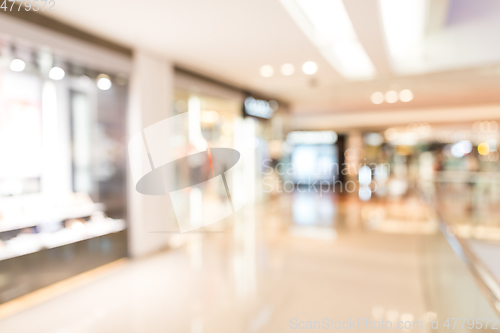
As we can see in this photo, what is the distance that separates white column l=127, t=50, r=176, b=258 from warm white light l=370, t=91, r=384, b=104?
5585mm

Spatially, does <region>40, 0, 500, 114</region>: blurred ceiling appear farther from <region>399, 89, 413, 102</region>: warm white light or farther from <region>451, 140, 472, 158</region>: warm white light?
<region>451, 140, 472, 158</region>: warm white light

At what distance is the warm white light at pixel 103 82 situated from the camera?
4551 mm

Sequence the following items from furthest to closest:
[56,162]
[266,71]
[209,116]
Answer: [209,116] < [266,71] < [56,162]

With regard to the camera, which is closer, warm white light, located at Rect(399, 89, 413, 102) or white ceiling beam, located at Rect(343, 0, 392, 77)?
white ceiling beam, located at Rect(343, 0, 392, 77)

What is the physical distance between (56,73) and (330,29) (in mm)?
3847

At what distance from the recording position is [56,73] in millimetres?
4176

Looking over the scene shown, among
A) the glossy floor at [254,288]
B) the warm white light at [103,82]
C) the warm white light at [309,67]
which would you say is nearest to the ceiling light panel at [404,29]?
the warm white light at [309,67]

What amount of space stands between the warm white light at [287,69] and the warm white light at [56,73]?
3658 mm

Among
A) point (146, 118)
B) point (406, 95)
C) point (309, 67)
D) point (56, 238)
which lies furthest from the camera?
point (406, 95)

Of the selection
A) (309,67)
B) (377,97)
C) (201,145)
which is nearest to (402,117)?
(377,97)

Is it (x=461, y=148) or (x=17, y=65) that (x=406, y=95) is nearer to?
(x=461, y=148)

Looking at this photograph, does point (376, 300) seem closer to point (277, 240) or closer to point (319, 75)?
point (277, 240)

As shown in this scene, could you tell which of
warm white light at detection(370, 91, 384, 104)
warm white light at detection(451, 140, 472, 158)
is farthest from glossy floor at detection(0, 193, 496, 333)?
warm white light at detection(451, 140, 472, 158)

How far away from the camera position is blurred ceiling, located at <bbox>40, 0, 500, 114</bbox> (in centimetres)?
361
